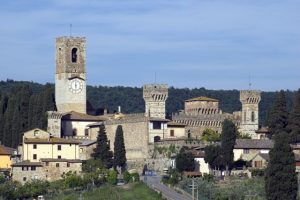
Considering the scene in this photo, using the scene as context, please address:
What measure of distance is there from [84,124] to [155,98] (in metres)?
6.00

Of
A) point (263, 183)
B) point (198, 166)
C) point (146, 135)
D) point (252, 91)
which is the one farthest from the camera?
point (252, 91)

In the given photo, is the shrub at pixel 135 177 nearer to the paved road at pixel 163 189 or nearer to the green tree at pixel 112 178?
the paved road at pixel 163 189

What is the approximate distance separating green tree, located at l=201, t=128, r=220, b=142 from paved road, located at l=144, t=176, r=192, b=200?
8.59 metres

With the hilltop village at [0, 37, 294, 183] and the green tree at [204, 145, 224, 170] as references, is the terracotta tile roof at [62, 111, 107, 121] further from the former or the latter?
the green tree at [204, 145, 224, 170]

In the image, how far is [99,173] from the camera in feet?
359

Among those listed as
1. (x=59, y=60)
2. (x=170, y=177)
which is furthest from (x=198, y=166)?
(x=59, y=60)

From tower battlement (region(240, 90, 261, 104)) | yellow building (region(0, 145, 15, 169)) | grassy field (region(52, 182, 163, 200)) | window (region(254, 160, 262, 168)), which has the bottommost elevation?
grassy field (region(52, 182, 163, 200))

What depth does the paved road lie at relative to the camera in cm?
10006

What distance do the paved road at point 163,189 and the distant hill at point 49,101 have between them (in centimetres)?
1610

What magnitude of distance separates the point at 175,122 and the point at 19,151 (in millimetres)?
12057

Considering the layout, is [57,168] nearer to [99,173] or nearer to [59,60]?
[99,173]

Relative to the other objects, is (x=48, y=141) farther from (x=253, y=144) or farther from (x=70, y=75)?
(x=70, y=75)

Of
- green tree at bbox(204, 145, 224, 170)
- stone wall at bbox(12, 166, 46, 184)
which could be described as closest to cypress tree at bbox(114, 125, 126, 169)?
stone wall at bbox(12, 166, 46, 184)

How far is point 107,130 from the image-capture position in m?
125
